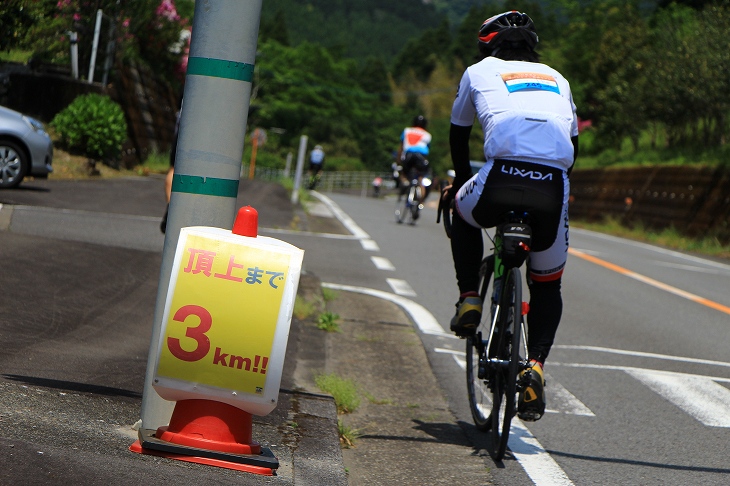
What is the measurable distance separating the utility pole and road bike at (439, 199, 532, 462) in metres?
1.31

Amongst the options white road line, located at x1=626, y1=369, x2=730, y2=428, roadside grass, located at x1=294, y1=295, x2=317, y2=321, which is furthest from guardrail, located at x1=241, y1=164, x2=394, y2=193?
white road line, located at x1=626, y1=369, x2=730, y2=428

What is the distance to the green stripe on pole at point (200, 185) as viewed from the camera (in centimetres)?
401

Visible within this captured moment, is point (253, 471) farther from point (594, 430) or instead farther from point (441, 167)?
point (441, 167)

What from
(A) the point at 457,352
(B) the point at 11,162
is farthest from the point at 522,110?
(B) the point at 11,162

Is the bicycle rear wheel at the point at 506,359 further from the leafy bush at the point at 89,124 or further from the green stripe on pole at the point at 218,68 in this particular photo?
the leafy bush at the point at 89,124

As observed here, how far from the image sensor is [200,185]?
402cm

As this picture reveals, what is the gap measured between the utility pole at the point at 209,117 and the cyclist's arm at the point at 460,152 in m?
1.29

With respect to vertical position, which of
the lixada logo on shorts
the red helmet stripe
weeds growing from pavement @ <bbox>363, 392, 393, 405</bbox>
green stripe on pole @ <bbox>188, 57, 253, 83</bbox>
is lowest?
weeds growing from pavement @ <bbox>363, 392, 393, 405</bbox>

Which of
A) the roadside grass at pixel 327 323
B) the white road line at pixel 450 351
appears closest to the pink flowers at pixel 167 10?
the roadside grass at pixel 327 323

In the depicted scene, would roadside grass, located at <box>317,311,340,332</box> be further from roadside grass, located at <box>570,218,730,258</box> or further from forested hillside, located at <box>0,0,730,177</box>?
roadside grass, located at <box>570,218,730,258</box>

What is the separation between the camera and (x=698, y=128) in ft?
118

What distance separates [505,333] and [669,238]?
2409 cm

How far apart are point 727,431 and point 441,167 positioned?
119m

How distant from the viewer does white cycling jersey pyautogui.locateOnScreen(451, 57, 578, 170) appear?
4545 millimetres
